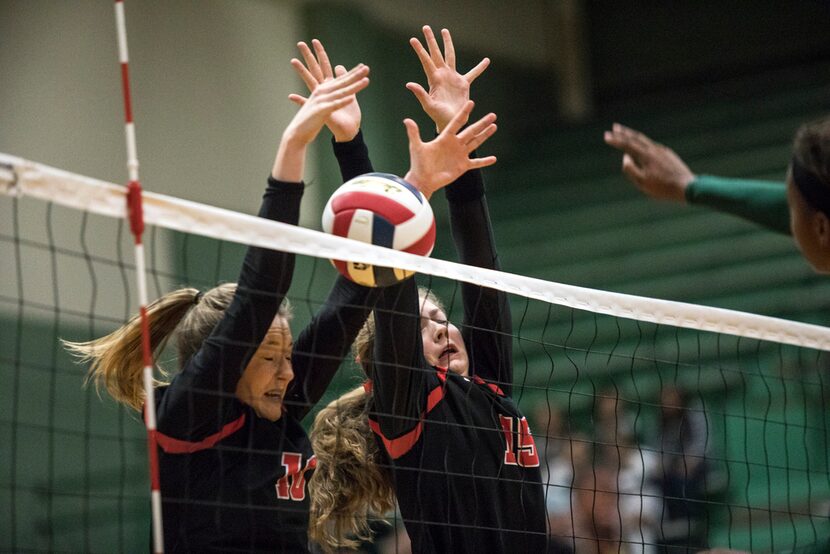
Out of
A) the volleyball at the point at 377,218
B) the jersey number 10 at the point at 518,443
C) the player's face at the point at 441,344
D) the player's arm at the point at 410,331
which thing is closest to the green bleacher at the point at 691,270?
the jersey number 10 at the point at 518,443

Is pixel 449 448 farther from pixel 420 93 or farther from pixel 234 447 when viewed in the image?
pixel 420 93

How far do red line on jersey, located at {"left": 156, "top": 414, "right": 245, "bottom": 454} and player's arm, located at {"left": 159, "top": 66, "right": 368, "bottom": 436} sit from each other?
4 cm

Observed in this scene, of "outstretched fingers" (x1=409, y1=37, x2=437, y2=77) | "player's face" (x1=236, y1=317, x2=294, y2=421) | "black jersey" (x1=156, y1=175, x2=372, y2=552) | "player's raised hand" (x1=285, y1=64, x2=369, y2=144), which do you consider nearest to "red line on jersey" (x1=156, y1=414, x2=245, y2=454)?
"black jersey" (x1=156, y1=175, x2=372, y2=552)

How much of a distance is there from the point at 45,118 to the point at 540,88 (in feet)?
22.5

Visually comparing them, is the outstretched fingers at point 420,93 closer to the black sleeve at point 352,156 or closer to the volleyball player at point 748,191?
the black sleeve at point 352,156

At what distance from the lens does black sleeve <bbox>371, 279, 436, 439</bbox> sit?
4.10 metres

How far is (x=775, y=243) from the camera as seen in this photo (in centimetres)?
1170

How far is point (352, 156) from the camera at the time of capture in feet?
14.7

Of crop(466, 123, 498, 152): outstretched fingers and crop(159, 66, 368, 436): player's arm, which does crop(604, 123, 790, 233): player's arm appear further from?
crop(159, 66, 368, 436): player's arm

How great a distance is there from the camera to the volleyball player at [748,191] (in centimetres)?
349

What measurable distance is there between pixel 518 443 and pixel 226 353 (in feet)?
4.08

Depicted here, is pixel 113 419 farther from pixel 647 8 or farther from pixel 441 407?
pixel 647 8

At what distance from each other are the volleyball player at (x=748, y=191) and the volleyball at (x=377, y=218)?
3.94 feet

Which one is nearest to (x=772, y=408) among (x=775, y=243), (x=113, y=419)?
(x=775, y=243)
